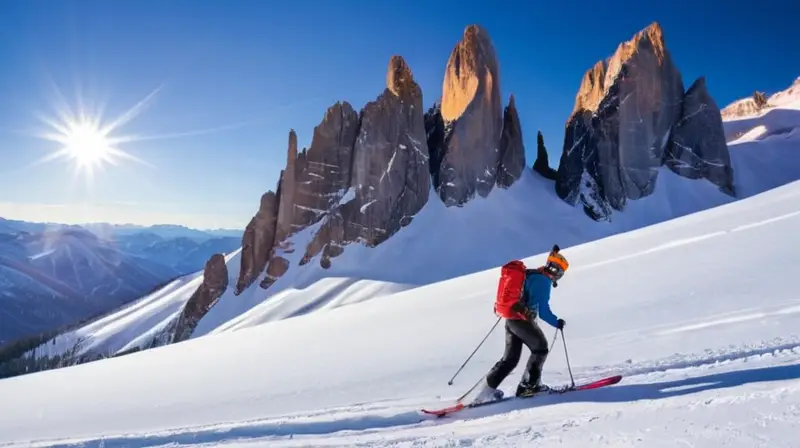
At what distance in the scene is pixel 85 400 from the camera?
35.6 ft

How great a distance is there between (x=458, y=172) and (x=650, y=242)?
63508mm

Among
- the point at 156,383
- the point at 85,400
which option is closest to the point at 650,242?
the point at 156,383

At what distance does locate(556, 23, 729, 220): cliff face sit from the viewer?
8262 cm

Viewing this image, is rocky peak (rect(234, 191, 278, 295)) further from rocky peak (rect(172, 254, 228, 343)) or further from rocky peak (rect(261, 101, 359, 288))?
rocky peak (rect(172, 254, 228, 343))

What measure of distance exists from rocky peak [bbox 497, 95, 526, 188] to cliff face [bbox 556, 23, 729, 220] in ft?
31.2

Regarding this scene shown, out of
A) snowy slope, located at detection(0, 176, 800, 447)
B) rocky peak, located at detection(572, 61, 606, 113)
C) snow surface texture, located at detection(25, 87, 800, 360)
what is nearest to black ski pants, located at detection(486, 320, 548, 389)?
snowy slope, located at detection(0, 176, 800, 447)

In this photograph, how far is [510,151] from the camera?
84500 mm

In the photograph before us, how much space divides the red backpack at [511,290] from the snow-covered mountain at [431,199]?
62021 millimetres

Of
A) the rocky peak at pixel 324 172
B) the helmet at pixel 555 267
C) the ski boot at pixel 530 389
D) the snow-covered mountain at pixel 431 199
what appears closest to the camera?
the ski boot at pixel 530 389

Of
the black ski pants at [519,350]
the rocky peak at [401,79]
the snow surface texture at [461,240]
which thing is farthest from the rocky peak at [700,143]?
the black ski pants at [519,350]

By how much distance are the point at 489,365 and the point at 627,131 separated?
281 feet

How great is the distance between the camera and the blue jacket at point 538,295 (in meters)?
6.78

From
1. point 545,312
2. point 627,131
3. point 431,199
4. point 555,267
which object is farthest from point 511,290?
point 627,131

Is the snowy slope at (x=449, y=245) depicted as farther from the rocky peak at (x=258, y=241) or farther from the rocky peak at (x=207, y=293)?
the rocky peak at (x=258, y=241)
